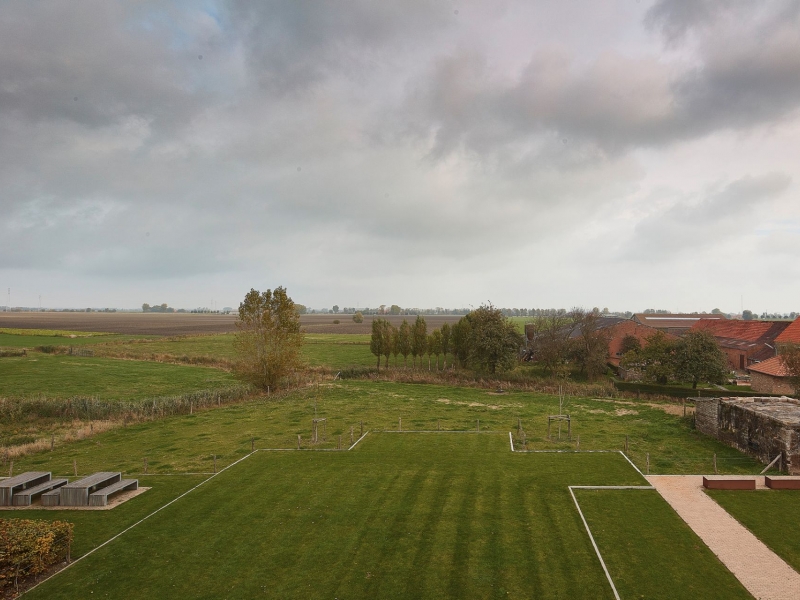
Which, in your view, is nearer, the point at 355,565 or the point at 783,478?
the point at 355,565

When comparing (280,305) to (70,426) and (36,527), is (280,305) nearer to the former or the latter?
(70,426)

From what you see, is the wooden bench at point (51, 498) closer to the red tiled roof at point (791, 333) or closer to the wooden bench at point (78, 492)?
the wooden bench at point (78, 492)

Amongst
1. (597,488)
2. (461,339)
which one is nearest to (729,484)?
(597,488)

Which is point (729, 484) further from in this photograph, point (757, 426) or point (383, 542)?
point (383, 542)

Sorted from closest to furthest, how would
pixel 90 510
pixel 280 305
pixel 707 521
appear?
pixel 707 521, pixel 90 510, pixel 280 305

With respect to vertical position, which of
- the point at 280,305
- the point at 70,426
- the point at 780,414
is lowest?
the point at 70,426

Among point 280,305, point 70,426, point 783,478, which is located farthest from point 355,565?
point 280,305

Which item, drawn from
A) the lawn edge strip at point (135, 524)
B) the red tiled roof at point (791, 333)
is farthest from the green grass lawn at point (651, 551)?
the red tiled roof at point (791, 333)
